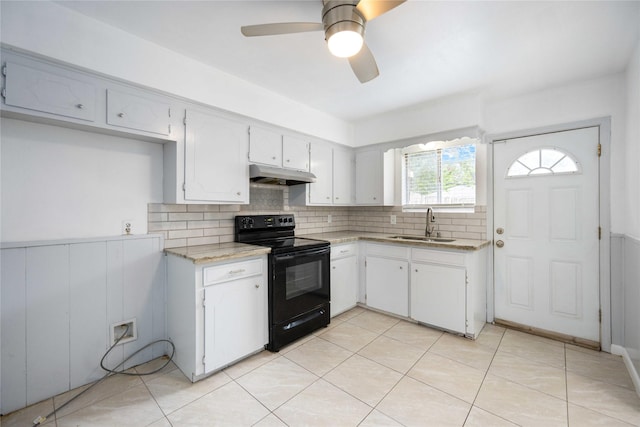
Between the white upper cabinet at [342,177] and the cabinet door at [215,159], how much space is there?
136 cm

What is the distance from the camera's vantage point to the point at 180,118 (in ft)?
7.16

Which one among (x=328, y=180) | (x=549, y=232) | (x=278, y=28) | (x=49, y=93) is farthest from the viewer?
(x=328, y=180)

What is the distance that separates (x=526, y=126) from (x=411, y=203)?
1455 millimetres

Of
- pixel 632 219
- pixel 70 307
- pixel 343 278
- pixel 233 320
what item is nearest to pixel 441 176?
pixel 632 219

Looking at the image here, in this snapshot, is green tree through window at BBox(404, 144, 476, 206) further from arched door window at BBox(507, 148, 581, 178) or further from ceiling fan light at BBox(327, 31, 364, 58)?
ceiling fan light at BBox(327, 31, 364, 58)

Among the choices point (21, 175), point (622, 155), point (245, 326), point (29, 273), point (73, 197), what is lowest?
point (245, 326)

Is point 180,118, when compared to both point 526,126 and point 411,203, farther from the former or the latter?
point 526,126

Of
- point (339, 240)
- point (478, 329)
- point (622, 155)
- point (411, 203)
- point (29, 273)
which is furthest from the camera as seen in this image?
point (411, 203)

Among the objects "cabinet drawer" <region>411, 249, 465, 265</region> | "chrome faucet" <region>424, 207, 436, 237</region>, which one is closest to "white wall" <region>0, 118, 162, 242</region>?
"cabinet drawer" <region>411, 249, 465, 265</region>

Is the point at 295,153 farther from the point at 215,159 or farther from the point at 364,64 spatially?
the point at 364,64

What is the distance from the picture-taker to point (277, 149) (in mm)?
2879

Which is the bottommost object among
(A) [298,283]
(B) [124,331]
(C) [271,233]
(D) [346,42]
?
(B) [124,331]

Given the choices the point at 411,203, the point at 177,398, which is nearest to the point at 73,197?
the point at 177,398

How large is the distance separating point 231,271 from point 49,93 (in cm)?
159
